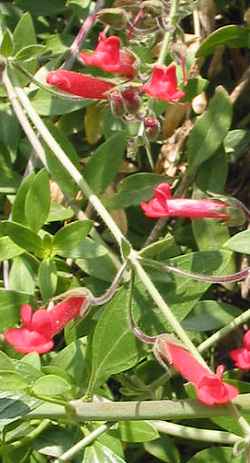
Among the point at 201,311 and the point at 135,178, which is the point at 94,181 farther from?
the point at 201,311

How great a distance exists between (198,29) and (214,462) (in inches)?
30.6

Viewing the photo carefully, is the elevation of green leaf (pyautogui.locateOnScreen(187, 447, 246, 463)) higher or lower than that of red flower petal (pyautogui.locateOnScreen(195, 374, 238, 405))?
lower

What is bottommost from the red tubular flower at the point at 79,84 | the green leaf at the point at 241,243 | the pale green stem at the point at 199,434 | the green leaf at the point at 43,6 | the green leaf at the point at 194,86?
the pale green stem at the point at 199,434

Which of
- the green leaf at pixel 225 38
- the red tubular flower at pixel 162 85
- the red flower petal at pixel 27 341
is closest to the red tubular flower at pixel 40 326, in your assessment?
the red flower petal at pixel 27 341

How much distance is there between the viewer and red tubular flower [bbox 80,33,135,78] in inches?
56.2

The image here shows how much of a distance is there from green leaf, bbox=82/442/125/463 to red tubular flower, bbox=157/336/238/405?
179 mm

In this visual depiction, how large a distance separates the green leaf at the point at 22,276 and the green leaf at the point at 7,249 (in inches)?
1.2

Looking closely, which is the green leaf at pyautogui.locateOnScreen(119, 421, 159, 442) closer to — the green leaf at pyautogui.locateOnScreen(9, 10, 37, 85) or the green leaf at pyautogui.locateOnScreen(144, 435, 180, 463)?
the green leaf at pyautogui.locateOnScreen(144, 435, 180, 463)

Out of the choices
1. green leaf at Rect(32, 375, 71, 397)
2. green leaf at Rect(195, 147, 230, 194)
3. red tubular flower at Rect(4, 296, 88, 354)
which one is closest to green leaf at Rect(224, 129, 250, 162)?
green leaf at Rect(195, 147, 230, 194)

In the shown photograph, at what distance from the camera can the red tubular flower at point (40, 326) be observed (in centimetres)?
134

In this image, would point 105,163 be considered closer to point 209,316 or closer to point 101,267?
point 101,267

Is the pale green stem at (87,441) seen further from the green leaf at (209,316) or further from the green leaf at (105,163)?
the green leaf at (105,163)

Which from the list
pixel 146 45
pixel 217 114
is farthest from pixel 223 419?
pixel 146 45

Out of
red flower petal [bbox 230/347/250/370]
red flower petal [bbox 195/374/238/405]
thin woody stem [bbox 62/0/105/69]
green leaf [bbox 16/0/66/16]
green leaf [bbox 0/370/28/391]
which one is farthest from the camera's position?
green leaf [bbox 16/0/66/16]
